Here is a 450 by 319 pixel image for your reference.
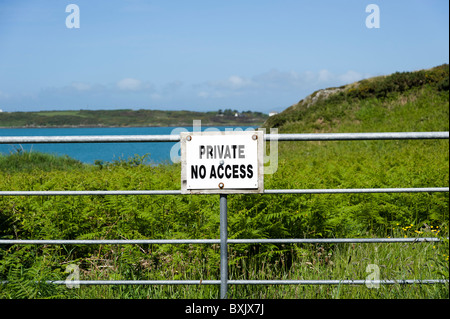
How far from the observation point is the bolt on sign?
130 inches

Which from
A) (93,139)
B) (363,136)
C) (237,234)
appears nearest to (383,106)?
(237,234)

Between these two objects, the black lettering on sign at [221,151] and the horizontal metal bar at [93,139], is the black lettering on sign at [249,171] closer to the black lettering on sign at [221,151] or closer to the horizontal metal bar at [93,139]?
the black lettering on sign at [221,151]

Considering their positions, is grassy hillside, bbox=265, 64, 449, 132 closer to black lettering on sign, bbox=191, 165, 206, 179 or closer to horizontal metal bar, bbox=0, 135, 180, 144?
black lettering on sign, bbox=191, 165, 206, 179

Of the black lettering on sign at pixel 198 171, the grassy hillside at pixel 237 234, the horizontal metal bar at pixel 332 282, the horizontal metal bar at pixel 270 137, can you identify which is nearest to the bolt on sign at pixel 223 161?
the black lettering on sign at pixel 198 171

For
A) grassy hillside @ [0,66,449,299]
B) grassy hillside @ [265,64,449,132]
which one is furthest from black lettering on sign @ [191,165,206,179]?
grassy hillside @ [265,64,449,132]

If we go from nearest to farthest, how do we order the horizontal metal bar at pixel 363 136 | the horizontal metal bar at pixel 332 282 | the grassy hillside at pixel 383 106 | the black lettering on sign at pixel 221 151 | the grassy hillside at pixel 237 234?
1. the horizontal metal bar at pixel 363 136
2. the black lettering on sign at pixel 221 151
3. the horizontal metal bar at pixel 332 282
4. the grassy hillside at pixel 237 234
5. the grassy hillside at pixel 383 106

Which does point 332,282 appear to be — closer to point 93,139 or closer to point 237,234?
point 237,234

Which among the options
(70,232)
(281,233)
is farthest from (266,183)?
(70,232)

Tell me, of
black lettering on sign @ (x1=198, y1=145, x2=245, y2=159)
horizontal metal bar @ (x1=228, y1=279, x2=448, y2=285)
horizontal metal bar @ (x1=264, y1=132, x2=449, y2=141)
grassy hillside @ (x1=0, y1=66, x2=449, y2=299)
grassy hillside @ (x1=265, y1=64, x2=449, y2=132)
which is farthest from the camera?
grassy hillside @ (x1=265, y1=64, x2=449, y2=132)

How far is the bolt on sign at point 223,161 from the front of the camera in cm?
331

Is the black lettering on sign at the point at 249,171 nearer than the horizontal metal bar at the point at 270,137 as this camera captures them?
No

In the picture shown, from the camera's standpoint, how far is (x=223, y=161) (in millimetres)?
3322

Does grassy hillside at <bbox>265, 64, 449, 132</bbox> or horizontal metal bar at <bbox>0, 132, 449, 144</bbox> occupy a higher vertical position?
grassy hillside at <bbox>265, 64, 449, 132</bbox>

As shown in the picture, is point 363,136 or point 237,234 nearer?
point 363,136
